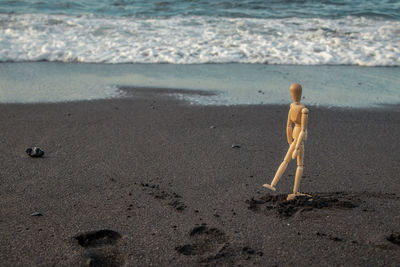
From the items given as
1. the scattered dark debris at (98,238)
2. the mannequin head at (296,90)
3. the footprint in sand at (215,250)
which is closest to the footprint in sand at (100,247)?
the scattered dark debris at (98,238)

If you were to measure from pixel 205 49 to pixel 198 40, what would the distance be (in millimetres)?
760

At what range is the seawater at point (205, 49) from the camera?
21.6 ft

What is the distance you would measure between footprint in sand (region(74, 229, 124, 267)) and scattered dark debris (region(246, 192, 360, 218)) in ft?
3.37

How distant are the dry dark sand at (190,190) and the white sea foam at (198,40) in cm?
327

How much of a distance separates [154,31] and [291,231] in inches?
333

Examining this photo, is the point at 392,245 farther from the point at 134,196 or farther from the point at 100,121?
the point at 100,121

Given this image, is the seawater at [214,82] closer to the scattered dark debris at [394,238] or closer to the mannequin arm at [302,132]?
the mannequin arm at [302,132]

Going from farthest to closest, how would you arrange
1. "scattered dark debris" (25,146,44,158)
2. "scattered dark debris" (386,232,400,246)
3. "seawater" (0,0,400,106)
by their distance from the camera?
1. "seawater" (0,0,400,106)
2. "scattered dark debris" (25,146,44,158)
3. "scattered dark debris" (386,232,400,246)

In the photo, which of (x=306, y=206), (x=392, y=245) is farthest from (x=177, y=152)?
(x=392, y=245)

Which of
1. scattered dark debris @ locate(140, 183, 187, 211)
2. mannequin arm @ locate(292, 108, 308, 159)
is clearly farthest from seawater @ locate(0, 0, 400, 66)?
mannequin arm @ locate(292, 108, 308, 159)

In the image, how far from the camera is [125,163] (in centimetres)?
394

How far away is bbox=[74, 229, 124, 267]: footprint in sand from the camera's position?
7.87ft

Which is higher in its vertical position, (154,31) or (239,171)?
(154,31)

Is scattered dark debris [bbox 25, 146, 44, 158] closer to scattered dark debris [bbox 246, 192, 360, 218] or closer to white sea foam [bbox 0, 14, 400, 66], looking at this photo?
scattered dark debris [bbox 246, 192, 360, 218]
